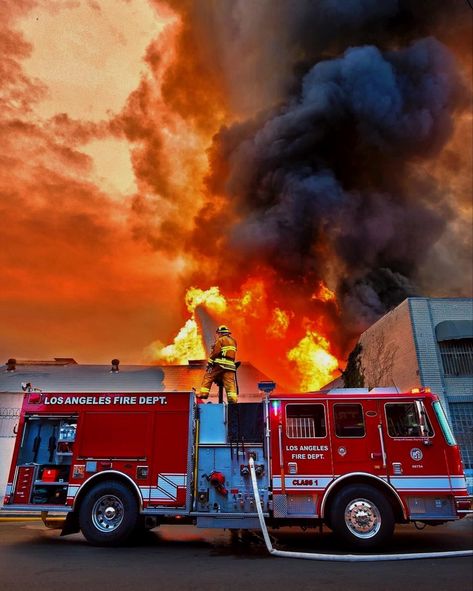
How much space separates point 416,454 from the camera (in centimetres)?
649

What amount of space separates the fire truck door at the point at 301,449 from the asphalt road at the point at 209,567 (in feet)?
3.18

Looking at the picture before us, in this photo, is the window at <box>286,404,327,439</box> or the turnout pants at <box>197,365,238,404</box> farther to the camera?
the turnout pants at <box>197,365,238,404</box>

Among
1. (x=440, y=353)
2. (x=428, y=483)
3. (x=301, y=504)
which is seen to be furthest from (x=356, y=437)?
(x=440, y=353)

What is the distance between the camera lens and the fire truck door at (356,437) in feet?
21.3

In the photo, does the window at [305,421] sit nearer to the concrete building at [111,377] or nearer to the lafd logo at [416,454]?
the lafd logo at [416,454]

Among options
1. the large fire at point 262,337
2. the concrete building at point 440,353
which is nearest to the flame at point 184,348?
the large fire at point 262,337

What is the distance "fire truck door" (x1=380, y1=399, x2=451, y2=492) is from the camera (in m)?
6.34

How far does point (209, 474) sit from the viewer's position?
676cm

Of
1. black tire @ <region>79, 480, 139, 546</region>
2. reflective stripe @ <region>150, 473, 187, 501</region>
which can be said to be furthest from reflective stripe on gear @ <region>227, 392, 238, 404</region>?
black tire @ <region>79, 480, 139, 546</region>

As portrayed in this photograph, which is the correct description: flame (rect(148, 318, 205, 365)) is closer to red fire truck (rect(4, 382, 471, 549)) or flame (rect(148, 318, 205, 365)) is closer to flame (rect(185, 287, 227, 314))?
flame (rect(185, 287, 227, 314))

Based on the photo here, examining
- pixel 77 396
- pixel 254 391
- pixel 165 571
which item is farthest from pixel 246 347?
pixel 165 571

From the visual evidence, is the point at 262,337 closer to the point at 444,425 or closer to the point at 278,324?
the point at 278,324

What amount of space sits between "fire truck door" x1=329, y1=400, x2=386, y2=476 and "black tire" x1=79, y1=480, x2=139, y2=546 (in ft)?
10.9

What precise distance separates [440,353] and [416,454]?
32.0 feet
